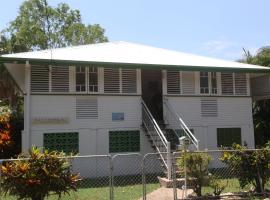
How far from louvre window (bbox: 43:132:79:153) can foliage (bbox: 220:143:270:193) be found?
8.30 m

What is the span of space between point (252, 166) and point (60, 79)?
9971 millimetres

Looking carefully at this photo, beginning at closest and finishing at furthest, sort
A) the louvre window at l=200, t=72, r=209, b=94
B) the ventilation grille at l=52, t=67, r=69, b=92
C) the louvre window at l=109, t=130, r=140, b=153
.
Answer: the ventilation grille at l=52, t=67, r=69, b=92 < the louvre window at l=109, t=130, r=140, b=153 < the louvre window at l=200, t=72, r=209, b=94

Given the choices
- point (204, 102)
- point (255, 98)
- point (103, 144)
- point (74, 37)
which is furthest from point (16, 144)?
point (74, 37)

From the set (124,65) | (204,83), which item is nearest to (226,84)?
(204,83)

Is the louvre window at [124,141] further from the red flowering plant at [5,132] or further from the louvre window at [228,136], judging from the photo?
the red flowering plant at [5,132]

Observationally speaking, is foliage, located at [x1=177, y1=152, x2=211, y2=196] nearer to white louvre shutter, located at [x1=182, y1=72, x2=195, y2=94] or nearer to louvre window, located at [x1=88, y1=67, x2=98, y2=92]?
louvre window, located at [x1=88, y1=67, x2=98, y2=92]

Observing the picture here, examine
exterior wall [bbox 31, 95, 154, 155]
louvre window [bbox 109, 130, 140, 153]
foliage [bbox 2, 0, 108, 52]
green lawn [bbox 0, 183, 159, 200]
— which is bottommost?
green lawn [bbox 0, 183, 159, 200]

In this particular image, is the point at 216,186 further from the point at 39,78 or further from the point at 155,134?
the point at 39,78

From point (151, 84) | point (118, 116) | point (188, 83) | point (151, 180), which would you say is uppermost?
point (151, 84)

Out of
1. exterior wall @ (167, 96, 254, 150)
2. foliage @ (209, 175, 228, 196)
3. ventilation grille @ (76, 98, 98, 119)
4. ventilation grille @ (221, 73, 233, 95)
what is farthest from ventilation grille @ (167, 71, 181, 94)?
foliage @ (209, 175, 228, 196)

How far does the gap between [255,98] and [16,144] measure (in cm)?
1338

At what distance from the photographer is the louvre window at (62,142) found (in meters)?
18.7

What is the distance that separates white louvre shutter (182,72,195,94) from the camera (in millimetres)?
21391

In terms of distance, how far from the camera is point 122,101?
20219mm
